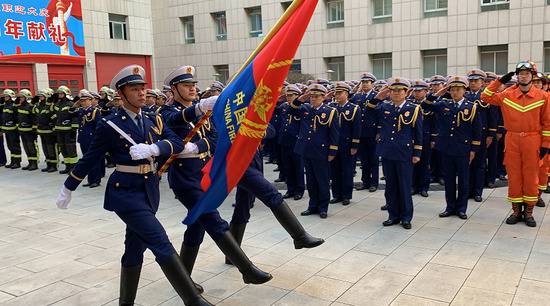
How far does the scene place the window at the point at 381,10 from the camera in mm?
25422

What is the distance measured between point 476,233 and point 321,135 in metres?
2.46

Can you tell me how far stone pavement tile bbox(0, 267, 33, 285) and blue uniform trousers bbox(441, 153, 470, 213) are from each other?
5334mm

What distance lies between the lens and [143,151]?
3.74 metres

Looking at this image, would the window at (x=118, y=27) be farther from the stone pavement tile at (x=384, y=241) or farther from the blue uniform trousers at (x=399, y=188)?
the stone pavement tile at (x=384, y=241)

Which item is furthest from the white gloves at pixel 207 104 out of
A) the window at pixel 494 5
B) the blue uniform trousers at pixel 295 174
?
the window at pixel 494 5

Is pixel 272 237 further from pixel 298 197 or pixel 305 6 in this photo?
pixel 305 6

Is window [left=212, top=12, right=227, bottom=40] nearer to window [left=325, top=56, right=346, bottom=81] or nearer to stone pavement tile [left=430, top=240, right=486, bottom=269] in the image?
window [left=325, top=56, right=346, bottom=81]

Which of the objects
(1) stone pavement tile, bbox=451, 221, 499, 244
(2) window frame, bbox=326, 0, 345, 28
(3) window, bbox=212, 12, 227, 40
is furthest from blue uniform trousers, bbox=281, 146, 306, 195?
(3) window, bbox=212, 12, 227, 40

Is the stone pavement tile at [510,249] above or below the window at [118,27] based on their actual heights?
below

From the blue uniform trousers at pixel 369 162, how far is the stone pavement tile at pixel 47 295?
18.5 feet

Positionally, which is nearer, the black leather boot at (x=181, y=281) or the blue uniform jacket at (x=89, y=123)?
the black leather boot at (x=181, y=281)

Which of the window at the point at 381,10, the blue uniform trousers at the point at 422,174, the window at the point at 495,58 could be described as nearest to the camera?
the blue uniform trousers at the point at 422,174

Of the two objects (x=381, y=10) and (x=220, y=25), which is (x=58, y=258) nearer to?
(x=381, y=10)

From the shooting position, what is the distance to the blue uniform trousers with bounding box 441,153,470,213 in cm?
679
